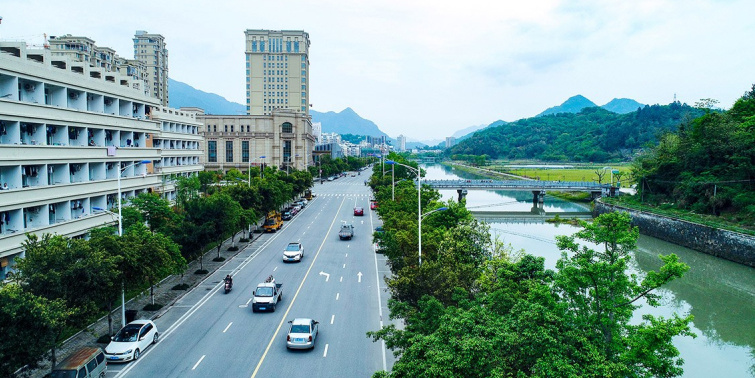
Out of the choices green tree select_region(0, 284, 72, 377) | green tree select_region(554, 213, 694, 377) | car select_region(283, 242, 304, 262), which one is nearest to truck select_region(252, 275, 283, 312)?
car select_region(283, 242, 304, 262)

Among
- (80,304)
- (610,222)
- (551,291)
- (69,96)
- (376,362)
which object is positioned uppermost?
(69,96)

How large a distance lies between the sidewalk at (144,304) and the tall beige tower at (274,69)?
353 ft

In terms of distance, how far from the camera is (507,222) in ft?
212

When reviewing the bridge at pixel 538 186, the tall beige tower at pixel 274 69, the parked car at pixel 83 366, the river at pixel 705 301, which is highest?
the tall beige tower at pixel 274 69

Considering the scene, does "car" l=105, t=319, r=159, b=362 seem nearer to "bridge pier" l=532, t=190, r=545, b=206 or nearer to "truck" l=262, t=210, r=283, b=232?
"truck" l=262, t=210, r=283, b=232

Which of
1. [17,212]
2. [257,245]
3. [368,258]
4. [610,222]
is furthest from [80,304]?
[257,245]

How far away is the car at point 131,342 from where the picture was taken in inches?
692

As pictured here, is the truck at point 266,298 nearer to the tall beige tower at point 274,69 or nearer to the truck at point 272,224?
the truck at point 272,224

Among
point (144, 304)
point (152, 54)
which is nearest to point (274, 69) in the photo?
point (152, 54)

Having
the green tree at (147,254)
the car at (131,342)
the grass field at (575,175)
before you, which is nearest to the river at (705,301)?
the car at (131,342)

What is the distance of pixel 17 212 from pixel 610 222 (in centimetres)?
2627

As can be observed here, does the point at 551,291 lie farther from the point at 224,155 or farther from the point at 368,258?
the point at 224,155

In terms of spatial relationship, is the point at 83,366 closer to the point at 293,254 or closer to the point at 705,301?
the point at 293,254

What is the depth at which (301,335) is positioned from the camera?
18875 mm
